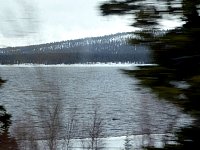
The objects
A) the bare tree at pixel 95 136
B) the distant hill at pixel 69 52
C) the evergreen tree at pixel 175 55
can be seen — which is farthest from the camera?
the bare tree at pixel 95 136

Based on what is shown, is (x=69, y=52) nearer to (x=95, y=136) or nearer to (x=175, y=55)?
(x=175, y=55)

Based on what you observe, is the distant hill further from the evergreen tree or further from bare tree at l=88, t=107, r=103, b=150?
bare tree at l=88, t=107, r=103, b=150

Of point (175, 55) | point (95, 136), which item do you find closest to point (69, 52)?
point (175, 55)

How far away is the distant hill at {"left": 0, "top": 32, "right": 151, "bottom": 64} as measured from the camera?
294 centimetres

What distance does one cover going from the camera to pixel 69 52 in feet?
11.4

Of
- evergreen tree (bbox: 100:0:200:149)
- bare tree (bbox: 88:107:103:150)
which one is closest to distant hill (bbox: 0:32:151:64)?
evergreen tree (bbox: 100:0:200:149)

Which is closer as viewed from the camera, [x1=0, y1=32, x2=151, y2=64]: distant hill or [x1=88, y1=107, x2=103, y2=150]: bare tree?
[x1=0, y1=32, x2=151, y2=64]: distant hill

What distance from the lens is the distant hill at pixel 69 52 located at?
294 centimetres

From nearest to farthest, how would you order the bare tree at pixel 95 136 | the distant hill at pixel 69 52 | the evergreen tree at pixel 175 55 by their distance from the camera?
the evergreen tree at pixel 175 55
the distant hill at pixel 69 52
the bare tree at pixel 95 136

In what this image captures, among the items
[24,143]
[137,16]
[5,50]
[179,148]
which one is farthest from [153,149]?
[24,143]

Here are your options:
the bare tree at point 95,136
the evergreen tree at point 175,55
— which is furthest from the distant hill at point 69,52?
the bare tree at point 95,136

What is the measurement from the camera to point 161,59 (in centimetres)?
173

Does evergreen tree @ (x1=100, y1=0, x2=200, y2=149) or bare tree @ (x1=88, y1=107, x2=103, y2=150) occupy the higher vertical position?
evergreen tree @ (x1=100, y1=0, x2=200, y2=149)

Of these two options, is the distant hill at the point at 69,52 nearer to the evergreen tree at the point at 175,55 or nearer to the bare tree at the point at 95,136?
the evergreen tree at the point at 175,55
